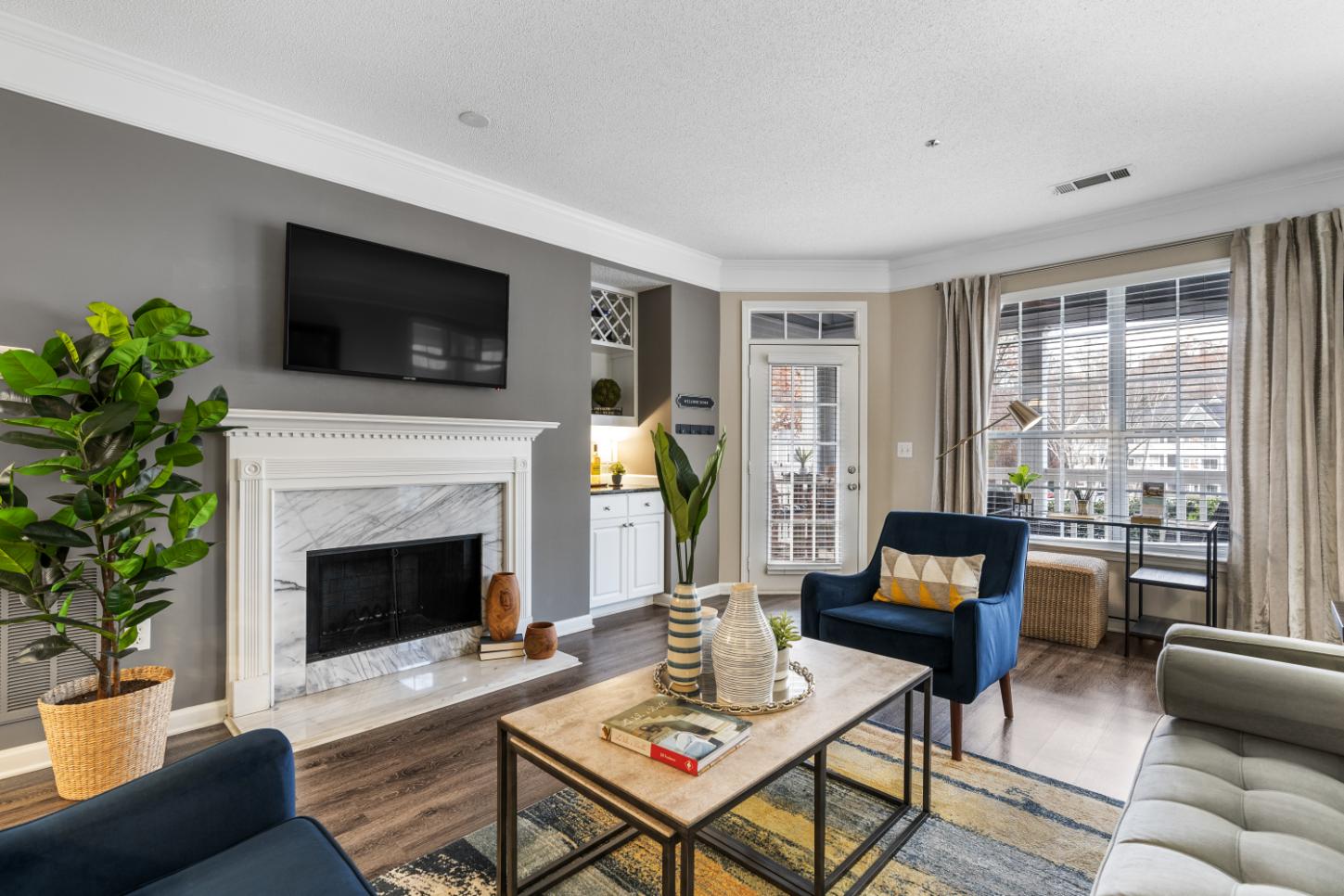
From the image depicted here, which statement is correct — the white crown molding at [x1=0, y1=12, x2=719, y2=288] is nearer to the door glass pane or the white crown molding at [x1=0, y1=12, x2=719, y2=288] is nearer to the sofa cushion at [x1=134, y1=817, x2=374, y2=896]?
the door glass pane

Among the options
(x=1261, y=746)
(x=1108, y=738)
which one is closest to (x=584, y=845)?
(x=1261, y=746)

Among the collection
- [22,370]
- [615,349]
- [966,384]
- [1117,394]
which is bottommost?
[22,370]

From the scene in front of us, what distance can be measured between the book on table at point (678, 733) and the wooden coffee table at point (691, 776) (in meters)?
0.02

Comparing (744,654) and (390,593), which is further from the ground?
(744,654)

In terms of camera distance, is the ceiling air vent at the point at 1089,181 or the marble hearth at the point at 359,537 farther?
the ceiling air vent at the point at 1089,181

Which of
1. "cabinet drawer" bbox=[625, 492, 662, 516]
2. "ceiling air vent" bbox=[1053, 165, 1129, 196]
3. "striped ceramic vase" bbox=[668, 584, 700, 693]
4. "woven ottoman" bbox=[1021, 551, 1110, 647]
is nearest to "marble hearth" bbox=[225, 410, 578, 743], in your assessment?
"cabinet drawer" bbox=[625, 492, 662, 516]

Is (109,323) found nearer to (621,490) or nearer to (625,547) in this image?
(621,490)

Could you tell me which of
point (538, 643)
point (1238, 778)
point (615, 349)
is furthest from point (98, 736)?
point (615, 349)

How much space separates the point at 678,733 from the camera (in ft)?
4.77

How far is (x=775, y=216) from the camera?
4.04m

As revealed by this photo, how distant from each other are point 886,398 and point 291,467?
13.3 feet

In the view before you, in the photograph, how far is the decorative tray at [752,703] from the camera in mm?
1634

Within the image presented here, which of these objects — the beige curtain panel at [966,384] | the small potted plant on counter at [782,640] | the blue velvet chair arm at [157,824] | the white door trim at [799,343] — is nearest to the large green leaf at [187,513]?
the blue velvet chair arm at [157,824]

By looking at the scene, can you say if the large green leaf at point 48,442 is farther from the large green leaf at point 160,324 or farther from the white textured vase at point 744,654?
the white textured vase at point 744,654
